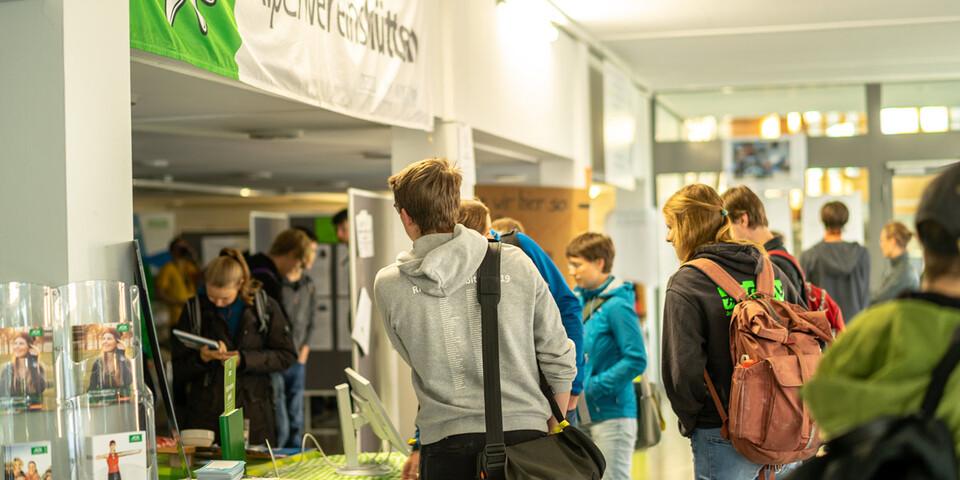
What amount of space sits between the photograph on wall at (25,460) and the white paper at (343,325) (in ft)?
20.9

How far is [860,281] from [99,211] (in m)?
6.89

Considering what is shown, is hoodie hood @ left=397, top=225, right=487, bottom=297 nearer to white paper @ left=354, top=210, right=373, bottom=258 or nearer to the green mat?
the green mat

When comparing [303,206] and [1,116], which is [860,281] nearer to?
[1,116]

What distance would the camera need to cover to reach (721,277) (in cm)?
322

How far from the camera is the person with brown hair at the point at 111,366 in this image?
8.75 ft

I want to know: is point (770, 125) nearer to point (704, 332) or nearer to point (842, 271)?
point (842, 271)

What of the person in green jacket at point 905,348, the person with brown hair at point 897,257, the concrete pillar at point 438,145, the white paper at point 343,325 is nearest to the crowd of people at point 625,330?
the person in green jacket at point 905,348

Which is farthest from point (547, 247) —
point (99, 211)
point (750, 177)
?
point (750, 177)

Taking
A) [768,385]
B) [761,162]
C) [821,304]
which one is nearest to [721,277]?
[768,385]

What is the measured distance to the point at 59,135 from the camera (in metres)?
2.67

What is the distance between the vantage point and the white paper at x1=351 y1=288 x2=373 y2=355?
203 inches

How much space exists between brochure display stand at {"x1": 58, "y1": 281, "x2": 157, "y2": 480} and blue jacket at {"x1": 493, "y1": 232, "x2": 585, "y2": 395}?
1.21 meters

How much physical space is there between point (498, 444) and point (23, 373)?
3.66 ft

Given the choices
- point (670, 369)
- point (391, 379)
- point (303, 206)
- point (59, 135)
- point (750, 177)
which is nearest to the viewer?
point (59, 135)
